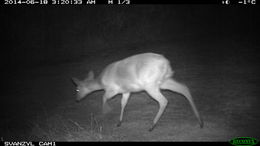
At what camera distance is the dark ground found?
578 centimetres

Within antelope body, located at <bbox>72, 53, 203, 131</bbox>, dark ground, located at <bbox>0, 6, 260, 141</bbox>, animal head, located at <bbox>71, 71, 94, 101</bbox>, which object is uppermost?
antelope body, located at <bbox>72, 53, 203, 131</bbox>

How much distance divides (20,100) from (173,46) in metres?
9.24

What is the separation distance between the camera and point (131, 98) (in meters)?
8.12

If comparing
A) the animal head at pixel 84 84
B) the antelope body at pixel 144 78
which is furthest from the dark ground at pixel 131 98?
the animal head at pixel 84 84

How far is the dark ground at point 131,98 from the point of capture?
19.0 feet

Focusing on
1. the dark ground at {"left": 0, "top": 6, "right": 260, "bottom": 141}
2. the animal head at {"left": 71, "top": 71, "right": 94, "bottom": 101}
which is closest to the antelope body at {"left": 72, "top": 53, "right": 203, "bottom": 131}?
the animal head at {"left": 71, "top": 71, "right": 94, "bottom": 101}

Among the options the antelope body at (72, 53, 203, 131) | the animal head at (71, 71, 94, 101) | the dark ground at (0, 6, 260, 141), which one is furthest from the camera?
the animal head at (71, 71, 94, 101)

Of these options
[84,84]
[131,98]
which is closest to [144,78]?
[84,84]

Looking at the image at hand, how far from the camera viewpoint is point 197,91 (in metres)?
8.06

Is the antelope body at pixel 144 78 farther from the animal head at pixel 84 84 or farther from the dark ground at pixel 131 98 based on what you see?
the dark ground at pixel 131 98

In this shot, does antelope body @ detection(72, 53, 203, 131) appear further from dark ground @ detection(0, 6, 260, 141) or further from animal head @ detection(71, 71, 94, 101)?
dark ground @ detection(0, 6, 260, 141)

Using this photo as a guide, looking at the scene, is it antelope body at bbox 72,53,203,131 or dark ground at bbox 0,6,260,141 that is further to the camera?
dark ground at bbox 0,6,260,141

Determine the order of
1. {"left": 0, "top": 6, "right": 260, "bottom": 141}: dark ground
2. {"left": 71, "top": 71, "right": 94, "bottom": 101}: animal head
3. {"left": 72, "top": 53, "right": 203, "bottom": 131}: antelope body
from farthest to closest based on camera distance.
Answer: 1. {"left": 71, "top": 71, "right": 94, "bottom": 101}: animal head
2. {"left": 0, "top": 6, "right": 260, "bottom": 141}: dark ground
3. {"left": 72, "top": 53, "right": 203, "bottom": 131}: antelope body

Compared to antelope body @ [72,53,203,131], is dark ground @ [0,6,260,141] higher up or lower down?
lower down
